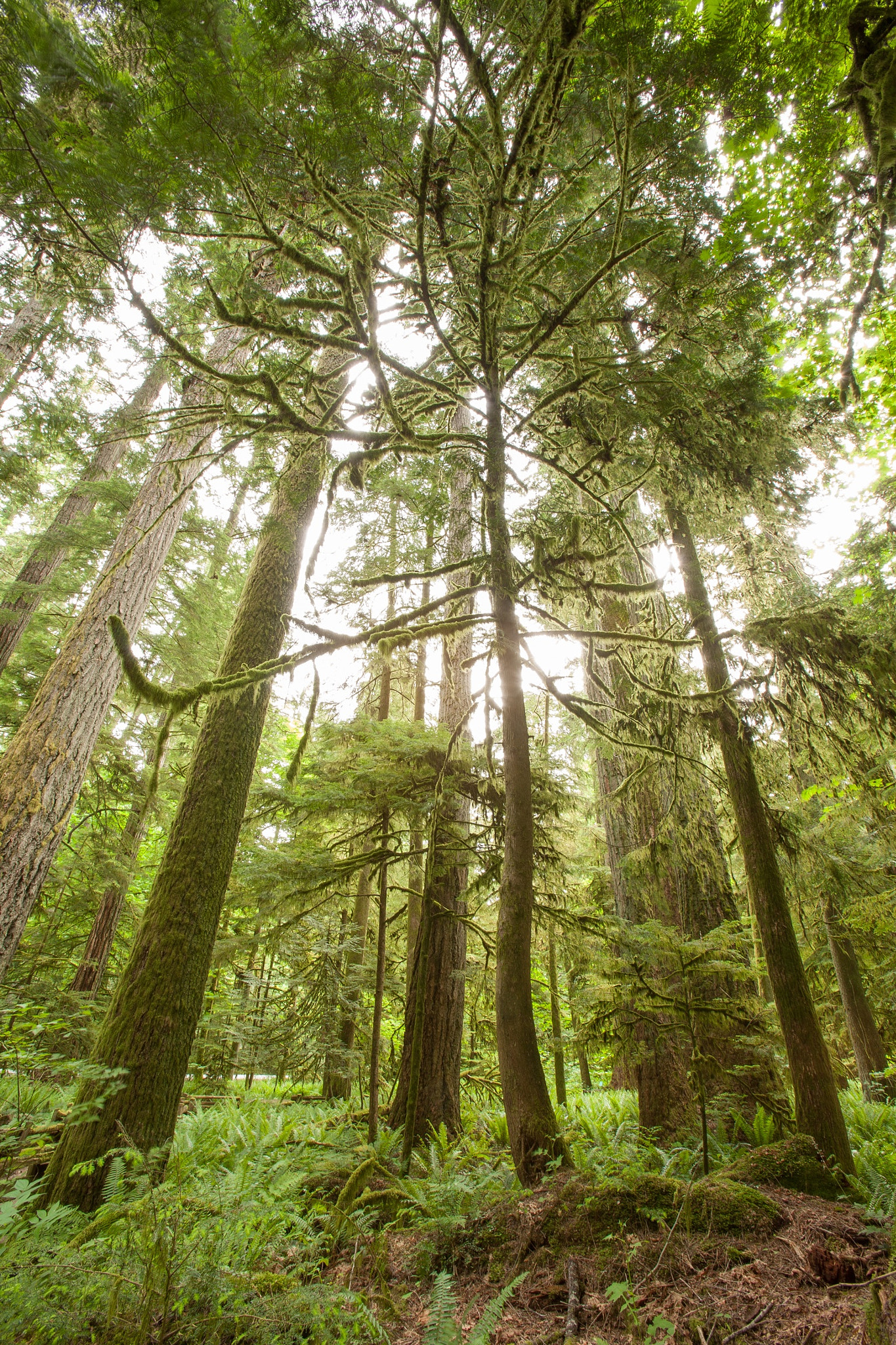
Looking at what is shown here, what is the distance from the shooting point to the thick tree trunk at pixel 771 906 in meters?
3.73

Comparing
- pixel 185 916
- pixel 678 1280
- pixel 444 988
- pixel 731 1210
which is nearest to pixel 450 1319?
pixel 678 1280

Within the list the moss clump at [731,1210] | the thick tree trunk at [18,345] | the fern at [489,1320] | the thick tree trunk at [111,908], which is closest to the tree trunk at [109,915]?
the thick tree trunk at [111,908]

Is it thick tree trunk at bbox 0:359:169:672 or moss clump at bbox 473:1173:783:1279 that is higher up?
thick tree trunk at bbox 0:359:169:672

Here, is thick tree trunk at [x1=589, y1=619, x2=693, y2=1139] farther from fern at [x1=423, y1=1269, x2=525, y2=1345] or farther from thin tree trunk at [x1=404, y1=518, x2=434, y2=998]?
thin tree trunk at [x1=404, y1=518, x2=434, y2=998]

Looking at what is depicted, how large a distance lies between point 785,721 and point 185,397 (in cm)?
899

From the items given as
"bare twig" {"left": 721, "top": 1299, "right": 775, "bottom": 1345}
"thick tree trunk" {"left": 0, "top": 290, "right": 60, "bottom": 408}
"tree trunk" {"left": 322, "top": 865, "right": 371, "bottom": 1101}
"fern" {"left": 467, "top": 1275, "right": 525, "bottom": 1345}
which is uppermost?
"thick tree trunk" {"left": 0, "top": 290, "right": 60, "bottom": 408}

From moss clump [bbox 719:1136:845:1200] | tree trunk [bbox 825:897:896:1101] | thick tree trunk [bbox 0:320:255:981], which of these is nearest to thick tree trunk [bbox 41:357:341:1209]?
thick tree trunk [bbox 0:320:255:981]

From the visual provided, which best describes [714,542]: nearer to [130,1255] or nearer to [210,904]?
[210,904]

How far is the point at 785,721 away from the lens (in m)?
4.72

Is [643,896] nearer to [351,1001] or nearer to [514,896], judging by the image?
[514,896]

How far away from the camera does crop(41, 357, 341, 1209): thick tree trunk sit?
4035 millimetres

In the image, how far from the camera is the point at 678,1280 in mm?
2314

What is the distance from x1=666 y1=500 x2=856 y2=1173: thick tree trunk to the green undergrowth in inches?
16.1

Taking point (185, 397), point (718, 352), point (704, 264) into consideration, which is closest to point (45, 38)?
point (185, 397)
